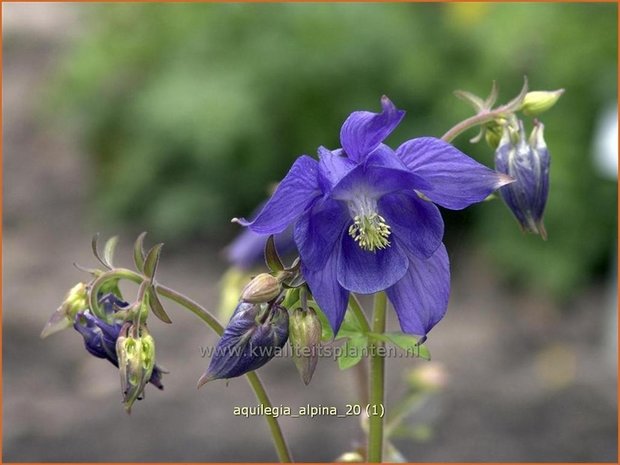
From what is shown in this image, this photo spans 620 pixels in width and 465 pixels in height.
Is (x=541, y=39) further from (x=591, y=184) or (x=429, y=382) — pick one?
(x=429, y=382)

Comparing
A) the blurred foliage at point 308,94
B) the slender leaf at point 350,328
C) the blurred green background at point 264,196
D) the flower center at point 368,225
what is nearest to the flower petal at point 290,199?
the flower center at point 368,225

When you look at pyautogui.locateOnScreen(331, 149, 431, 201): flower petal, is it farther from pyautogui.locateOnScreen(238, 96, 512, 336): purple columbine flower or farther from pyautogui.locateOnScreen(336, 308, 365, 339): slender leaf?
pyautogui.locateOnScreen(336, 308, 365, 339): slender leaf

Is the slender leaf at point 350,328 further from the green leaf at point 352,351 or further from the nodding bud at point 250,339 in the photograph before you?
the nodding bud at point 250,339

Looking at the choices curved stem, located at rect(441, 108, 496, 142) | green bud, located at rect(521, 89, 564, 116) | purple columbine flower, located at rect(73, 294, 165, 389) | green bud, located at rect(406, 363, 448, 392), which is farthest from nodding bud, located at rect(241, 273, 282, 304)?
green bud, located at rect(406, 363, 448, 392)

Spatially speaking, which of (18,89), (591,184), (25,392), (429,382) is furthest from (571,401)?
(18,89)

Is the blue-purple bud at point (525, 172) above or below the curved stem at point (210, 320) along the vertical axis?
above

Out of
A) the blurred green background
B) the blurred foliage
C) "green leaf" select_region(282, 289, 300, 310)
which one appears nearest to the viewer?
"green leaf" select_region(282, 289, 300, 310)
